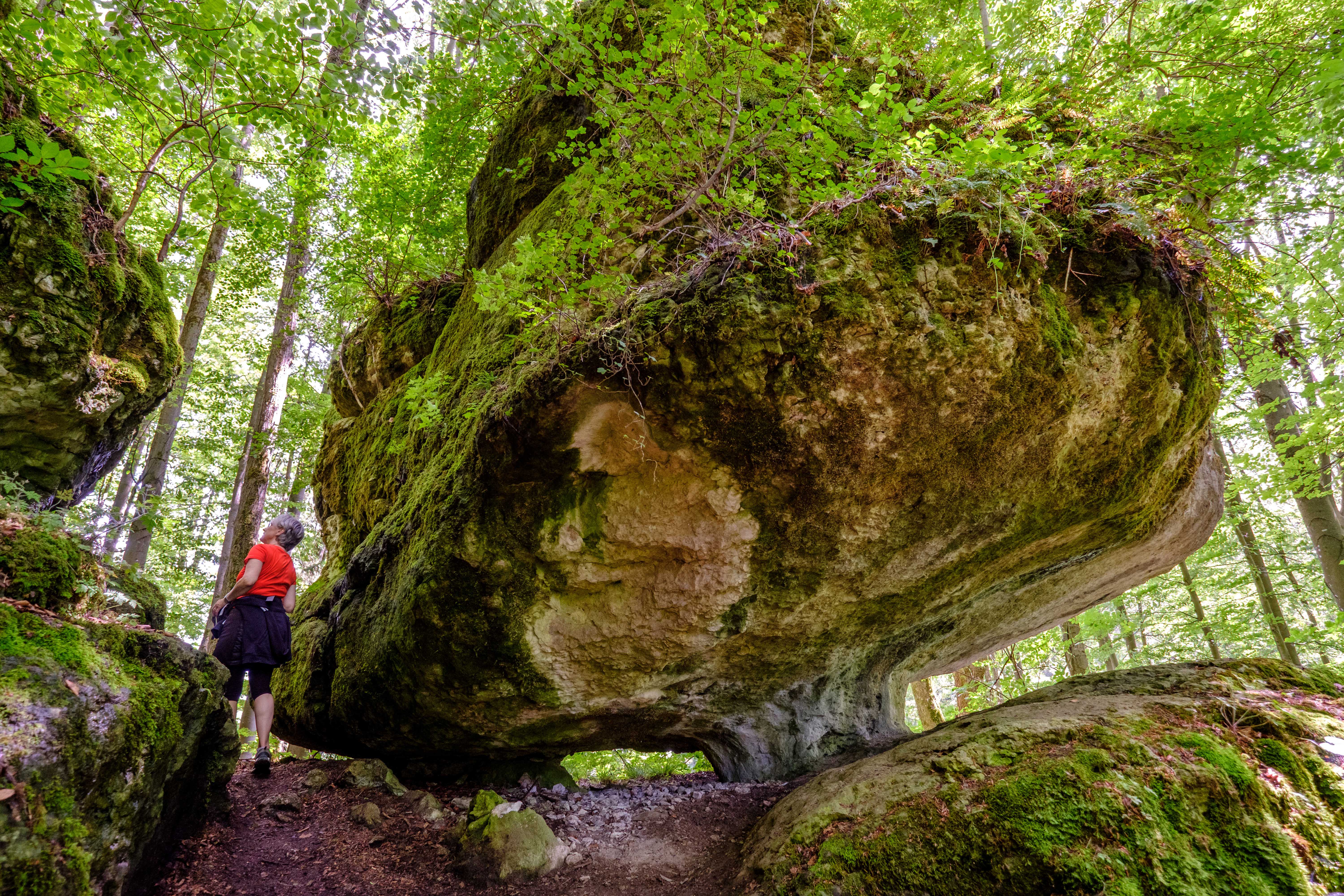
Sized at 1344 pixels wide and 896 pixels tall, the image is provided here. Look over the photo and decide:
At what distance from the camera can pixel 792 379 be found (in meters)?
3.86

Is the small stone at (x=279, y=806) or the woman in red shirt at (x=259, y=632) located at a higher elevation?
the woman in red shirt at (x=259, y=632)

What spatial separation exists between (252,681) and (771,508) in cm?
509

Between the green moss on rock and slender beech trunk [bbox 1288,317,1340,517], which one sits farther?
slender beech trunk [bbox 1288,317,1340,517]

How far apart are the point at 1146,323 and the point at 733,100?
11.8 feet

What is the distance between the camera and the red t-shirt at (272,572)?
5301 millimetres

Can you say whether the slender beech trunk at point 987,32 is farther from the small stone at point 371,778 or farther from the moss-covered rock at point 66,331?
the small stone at point 371,778

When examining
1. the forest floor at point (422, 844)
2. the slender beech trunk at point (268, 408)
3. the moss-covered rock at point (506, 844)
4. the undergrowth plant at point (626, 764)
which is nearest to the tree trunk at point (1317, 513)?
the forest floor at point (422, 844)

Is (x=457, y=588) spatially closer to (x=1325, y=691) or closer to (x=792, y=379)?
(x=792, y=379)

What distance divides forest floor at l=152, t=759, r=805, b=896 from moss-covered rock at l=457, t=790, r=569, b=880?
0.07m

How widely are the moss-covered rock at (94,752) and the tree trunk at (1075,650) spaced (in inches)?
528

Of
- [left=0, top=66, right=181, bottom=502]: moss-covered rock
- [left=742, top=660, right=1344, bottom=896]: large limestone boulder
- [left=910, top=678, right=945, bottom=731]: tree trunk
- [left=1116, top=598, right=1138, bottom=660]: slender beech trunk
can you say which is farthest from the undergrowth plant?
[left=1116, top=598, right=1138, bottom=660]: slender beech trunk

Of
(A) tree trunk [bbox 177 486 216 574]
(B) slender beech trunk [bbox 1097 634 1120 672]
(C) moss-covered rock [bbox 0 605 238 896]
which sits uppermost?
(A) tree trunk [bbox 177 486 216 574]

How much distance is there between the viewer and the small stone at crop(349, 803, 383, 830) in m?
4.62

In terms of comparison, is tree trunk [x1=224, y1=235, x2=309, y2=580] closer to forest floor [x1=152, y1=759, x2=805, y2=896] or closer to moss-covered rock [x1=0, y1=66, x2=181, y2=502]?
moss-covered rock [x1=0, y1=66, x2=181, y2=502]
